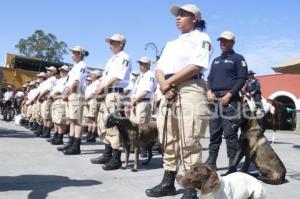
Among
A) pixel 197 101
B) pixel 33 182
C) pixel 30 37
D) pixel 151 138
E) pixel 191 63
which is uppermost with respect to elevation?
pixel 30 37

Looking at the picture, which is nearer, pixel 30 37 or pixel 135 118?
pixel 135 118

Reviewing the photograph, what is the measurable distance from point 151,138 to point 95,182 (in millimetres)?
1891

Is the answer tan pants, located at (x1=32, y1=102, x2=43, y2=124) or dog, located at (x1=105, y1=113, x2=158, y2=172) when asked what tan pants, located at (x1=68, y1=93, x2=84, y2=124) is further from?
tan pants, located at (x1=32, y1=102, x2=43, y2=124)

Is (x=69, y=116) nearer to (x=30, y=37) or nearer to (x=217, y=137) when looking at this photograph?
(x=217, y=137)

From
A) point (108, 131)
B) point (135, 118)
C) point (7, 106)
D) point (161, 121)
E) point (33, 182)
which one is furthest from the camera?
point (7, 106)

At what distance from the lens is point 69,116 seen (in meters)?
7.98

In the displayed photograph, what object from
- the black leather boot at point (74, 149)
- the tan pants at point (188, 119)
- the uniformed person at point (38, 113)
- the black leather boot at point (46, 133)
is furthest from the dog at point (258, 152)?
the uniformed person at point (38, 113)

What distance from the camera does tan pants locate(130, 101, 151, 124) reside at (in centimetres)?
768

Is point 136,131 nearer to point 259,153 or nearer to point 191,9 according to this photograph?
point 259,153

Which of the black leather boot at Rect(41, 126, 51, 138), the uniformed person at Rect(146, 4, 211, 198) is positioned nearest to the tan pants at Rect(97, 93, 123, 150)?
the uniformed person at Rect(146, 4, 211, 198)

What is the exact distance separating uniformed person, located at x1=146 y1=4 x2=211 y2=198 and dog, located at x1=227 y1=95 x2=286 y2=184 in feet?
4.05

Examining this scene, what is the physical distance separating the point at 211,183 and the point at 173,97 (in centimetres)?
126

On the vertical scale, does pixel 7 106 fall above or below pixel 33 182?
above

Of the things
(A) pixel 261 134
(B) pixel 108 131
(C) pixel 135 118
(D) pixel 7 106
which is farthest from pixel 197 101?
(D) pixel 7 106
